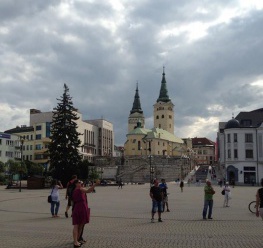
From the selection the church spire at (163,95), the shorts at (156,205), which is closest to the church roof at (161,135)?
the church spire at (163,95)

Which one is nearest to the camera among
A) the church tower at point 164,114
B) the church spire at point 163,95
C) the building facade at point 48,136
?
the building facade at point 48,136

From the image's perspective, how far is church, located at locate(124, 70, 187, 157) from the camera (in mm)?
137625

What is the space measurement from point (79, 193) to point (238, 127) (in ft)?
226

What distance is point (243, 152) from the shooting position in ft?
249

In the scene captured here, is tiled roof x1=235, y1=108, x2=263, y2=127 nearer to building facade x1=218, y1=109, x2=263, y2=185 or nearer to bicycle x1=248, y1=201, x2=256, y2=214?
building facade x1=218, y1=109, x2=263, y2=185

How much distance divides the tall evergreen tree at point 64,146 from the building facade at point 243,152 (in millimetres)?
29721

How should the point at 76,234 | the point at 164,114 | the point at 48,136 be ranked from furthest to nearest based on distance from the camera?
1. the point at 164,114
2. the point at 48,136
3. the point at 76,234

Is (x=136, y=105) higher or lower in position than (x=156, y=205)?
higher

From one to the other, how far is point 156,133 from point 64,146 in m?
81.7

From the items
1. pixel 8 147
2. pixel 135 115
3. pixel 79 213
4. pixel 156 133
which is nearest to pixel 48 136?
pixel 8 147

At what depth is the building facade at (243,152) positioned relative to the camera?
75.1 m

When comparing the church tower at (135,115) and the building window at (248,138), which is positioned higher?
the church tower at (135,115)

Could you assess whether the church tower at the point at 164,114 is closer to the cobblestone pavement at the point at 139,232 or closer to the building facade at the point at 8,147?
the building facade at the point at 8,147

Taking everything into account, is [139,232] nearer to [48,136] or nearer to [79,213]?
[79,213]
